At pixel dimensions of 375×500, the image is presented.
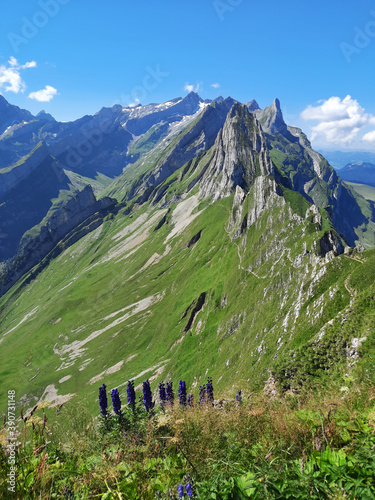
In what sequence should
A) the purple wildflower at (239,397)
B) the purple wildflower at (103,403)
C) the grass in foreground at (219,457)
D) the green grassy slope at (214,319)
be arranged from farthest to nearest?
1. the green grassy slope at (214,319)
2. the purple wildflower at (103,403)
3. the purple wildflower at (239,397)
4. the grass in foreground at (219,457)

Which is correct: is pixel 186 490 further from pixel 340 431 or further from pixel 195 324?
pixel 195 324

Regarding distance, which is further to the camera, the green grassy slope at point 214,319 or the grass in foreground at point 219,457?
the green grassy slope at point 214,319

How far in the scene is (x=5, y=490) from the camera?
480 cm

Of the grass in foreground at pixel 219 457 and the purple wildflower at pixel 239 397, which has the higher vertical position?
the grass in foreground at pixel 219 457

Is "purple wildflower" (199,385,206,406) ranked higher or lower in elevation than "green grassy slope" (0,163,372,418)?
higher

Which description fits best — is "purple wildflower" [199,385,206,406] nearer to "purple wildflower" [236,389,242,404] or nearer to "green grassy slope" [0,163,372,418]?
"green grassy slope" [0,163,372,418]

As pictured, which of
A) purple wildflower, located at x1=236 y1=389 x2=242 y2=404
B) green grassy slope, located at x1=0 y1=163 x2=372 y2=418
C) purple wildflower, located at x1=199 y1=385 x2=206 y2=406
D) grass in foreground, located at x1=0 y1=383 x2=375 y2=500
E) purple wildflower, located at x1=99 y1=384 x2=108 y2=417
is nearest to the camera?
grass in foreground, located at x1=0 y1=383 x2=375 y2=500

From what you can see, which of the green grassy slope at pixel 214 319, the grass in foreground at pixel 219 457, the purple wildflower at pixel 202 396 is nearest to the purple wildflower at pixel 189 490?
the grass in foreground at pixel 219 457

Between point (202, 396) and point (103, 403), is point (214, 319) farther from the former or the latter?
point (103, 403)

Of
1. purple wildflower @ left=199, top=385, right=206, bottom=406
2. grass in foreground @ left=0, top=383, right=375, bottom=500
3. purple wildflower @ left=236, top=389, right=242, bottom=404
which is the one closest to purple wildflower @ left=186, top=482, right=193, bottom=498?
grass in foreground @ left=0, top=383, right=375, bottom=500

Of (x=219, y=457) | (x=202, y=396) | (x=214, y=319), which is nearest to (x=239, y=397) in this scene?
(x=202, y=396)

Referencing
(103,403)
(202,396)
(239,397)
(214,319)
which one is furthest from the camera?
(214,319)

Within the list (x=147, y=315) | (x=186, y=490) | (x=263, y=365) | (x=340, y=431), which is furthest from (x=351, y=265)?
(x=147, y=315)

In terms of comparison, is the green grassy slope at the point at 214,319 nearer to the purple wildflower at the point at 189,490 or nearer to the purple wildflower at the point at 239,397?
the purple wildflower at the point at 239,397
